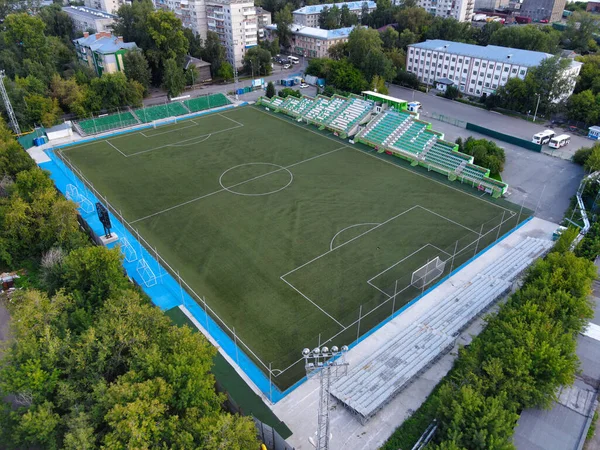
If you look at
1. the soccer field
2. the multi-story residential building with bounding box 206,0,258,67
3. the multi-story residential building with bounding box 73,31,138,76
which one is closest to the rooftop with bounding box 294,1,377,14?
the multi-story residential building with bounding box 206,0,258,67

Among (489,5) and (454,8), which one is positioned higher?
(454,8)

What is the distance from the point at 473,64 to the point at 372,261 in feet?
156

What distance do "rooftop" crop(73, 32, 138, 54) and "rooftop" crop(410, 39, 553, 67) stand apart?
4582cm

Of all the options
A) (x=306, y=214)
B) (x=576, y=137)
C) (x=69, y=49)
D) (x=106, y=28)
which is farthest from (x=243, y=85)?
(x=576, y=137)

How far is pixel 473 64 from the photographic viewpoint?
205 ft

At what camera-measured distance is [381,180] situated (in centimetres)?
3941

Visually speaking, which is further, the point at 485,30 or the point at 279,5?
the point at 279,5

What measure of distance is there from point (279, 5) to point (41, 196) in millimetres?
96559

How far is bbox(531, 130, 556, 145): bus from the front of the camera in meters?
46.6

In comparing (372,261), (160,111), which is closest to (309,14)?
(160,111)

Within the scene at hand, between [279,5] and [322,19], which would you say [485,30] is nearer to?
[322,19]

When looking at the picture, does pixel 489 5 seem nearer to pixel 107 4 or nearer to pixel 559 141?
pixel 559 141

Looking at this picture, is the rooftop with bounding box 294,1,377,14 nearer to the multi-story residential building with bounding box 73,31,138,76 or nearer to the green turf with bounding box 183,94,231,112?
the multi-story residential building with bounding box 73,31,138,76

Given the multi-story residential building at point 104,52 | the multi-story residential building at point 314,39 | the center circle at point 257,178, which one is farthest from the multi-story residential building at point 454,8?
the center circle at point 257,178
